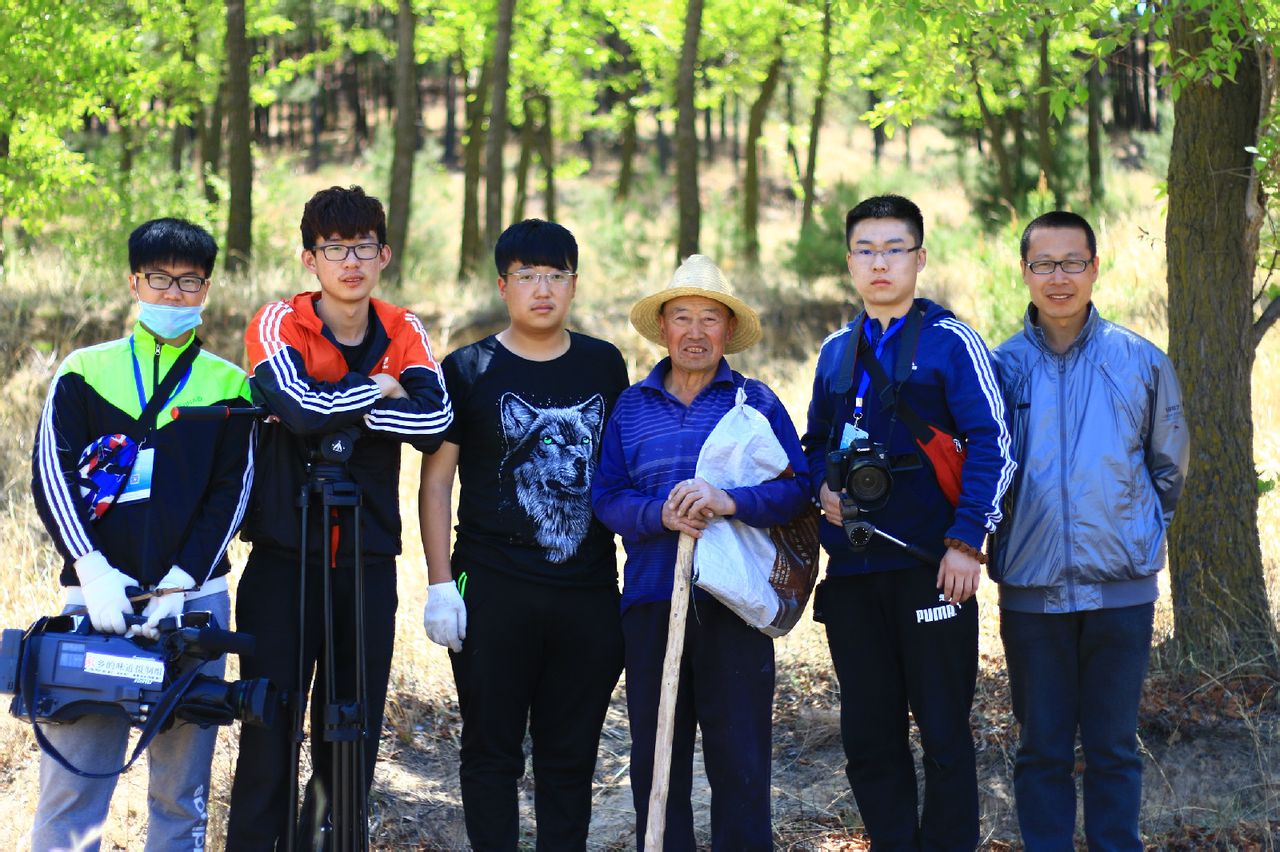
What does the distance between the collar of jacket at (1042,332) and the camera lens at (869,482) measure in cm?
80

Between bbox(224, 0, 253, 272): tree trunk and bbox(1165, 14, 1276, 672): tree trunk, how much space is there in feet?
39.2

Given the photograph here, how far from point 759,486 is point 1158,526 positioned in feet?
4.23

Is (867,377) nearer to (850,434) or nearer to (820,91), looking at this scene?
(850,434)

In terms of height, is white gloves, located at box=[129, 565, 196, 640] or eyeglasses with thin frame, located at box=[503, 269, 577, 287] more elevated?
eyeglasses with thin frame, located at box=[503, 269, 577, 287]

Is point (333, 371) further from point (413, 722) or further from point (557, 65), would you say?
point (557, 65)

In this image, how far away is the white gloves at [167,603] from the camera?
140 inches

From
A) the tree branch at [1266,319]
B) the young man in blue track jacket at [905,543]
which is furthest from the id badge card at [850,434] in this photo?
the tree branch at [1266,319]

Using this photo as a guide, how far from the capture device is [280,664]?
388 cm

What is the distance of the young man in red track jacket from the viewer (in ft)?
12.5

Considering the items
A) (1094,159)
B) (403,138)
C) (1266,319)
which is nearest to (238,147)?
(403,138)

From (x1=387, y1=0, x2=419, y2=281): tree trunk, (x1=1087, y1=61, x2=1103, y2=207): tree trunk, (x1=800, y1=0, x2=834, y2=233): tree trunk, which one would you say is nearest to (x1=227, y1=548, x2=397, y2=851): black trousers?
(x1=387, y1=0, x2=419, y2=281): tree trunk

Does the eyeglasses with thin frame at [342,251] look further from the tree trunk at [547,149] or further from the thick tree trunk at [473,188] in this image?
the tree trunk at [547,149]

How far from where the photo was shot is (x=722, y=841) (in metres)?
3.97

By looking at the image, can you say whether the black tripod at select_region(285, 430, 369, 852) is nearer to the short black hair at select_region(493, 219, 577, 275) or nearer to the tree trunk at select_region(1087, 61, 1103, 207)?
the short black hair at select_region(493, 219, 577, 275)
